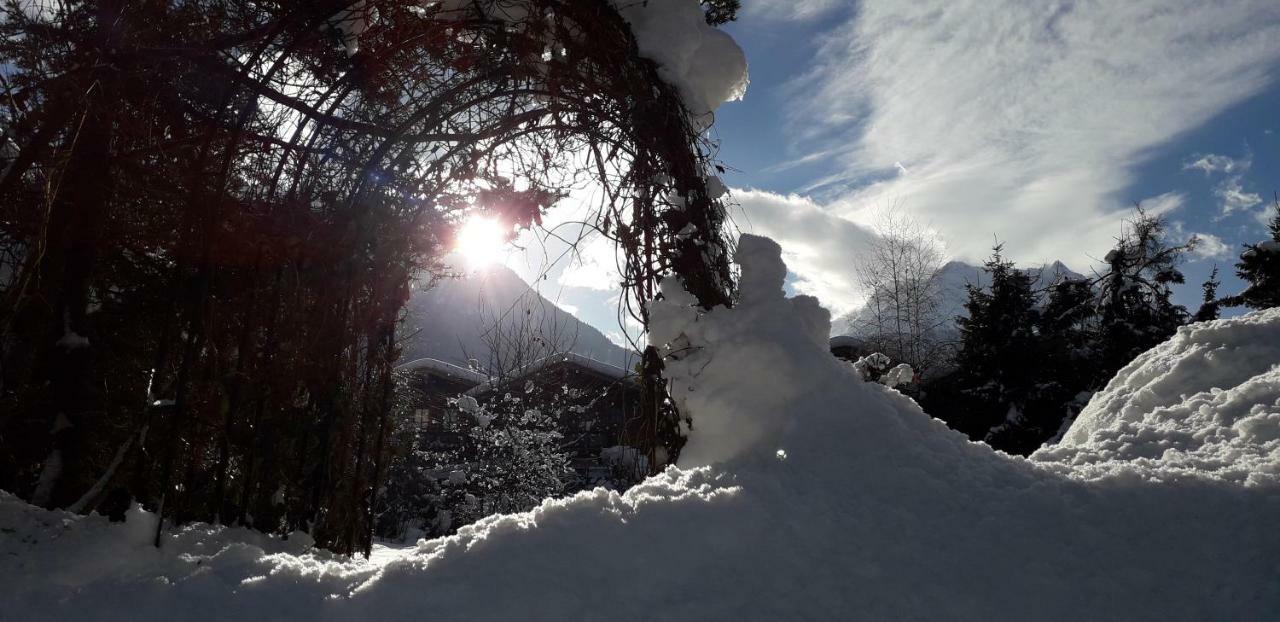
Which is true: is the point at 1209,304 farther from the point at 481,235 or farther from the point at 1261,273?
the point at 481,235

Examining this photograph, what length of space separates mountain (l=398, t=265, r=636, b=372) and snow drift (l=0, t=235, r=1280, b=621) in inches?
57.1

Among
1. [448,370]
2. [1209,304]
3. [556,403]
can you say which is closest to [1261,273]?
[1209,304]

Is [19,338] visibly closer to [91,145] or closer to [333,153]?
[91,145]

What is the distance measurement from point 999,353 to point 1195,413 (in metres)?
13.7

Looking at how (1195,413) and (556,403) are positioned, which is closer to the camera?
(1195,413)

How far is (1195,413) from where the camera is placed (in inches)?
101

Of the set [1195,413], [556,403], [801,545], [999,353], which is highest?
[999,353]

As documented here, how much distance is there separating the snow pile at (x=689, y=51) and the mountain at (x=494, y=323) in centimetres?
129

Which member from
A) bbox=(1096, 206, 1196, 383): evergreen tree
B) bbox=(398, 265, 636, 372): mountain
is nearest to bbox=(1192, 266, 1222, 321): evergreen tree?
bbox=(1096, 206, 1196, 383): evergreen tree

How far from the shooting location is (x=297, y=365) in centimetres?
309

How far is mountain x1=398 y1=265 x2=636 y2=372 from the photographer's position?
13.7 feet

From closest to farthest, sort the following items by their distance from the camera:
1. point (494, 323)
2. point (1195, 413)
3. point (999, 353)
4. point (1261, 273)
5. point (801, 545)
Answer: point (801, 545) < point (1195, 413) < point (494, 323) < point (1261, 273) < point (999, 353)

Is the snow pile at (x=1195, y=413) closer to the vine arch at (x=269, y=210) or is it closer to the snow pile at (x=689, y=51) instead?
the vine arch at (x=269, y=210)

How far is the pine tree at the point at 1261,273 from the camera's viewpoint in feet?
30.9
